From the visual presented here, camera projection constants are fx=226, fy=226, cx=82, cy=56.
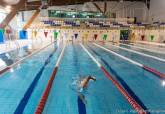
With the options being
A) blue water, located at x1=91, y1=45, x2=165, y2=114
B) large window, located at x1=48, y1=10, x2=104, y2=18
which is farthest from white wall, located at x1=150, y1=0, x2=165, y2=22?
blue water, located at x1=91, y1=45, x2=165, y2=114

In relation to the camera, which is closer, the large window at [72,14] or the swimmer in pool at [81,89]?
the swimmer in pool at [81,89]

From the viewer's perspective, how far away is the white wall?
57.9 ft

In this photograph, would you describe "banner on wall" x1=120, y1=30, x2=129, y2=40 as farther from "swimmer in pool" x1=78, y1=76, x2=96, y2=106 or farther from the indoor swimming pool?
"swimmer in pool" x1=78, y1=76, x2=96, y2=106

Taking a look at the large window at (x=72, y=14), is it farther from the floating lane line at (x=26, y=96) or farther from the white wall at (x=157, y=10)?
the floating lane line at (x=26, y=96)

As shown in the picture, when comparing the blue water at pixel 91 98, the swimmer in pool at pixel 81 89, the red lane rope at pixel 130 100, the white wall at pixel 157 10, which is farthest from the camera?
the white wall at pixel 157 10

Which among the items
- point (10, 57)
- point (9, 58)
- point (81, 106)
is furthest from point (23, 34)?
point (81, 106)

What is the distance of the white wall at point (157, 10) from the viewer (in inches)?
695

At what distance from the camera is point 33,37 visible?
18.9m

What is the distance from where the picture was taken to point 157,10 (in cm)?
1884

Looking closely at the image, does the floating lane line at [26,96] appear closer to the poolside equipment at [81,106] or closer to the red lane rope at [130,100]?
the poolside equipment at [81,106]

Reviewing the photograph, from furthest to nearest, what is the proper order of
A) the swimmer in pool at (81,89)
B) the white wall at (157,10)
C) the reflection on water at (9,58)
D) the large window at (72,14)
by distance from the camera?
the large window at (72,14)
the white wall at (157,10)
the reflection on water at (9,58)
the swimmer in pool at (81,89)

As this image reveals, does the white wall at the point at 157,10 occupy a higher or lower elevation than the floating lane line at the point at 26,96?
higher

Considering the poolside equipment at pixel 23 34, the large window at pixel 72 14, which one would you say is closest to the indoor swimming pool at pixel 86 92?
the poolside equipment at pixel 23 34

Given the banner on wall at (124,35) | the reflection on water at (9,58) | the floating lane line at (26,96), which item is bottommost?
the floating lane line at (26,96)
